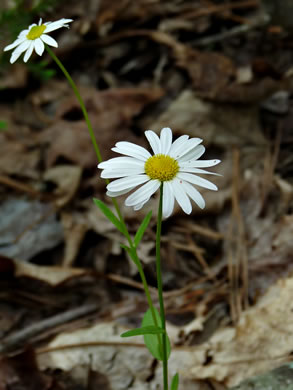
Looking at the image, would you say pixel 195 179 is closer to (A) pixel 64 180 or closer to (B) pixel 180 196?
(B) pixel 180 196

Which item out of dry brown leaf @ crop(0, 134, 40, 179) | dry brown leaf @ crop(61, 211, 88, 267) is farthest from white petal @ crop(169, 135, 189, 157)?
dry brown leaf @ crop(0, 134, 40, 179)

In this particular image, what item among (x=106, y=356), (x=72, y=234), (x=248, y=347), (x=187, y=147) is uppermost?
(x=72, y=234)

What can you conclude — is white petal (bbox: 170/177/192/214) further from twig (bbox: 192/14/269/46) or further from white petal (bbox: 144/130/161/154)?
twig (bbox: 192/14/269/46)

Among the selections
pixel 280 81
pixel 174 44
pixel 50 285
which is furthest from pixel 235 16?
pixel 50 285

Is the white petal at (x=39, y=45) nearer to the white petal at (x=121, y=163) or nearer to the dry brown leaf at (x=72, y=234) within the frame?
the white petal at (x=121, y=163)

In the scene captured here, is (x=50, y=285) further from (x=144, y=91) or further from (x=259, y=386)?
(x=144, y=91)

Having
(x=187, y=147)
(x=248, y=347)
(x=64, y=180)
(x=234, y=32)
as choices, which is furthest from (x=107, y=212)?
(x=234, y=32)
